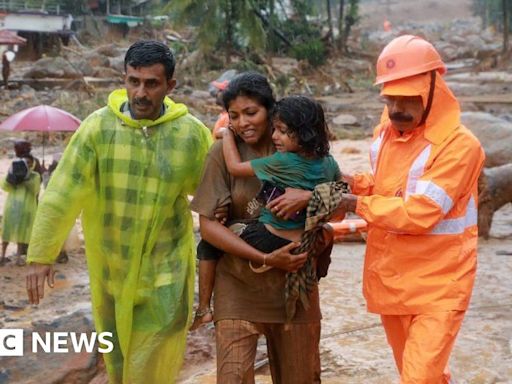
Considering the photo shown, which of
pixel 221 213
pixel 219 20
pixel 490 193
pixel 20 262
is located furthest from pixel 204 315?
pixel 219 20

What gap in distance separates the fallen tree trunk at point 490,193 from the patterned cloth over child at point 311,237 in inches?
220

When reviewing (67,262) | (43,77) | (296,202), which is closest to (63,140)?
(67,262)

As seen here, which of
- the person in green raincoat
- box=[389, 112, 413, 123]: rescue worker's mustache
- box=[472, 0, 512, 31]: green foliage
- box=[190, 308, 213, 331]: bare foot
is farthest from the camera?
box=[472, 0, 512, 31]: green foliage

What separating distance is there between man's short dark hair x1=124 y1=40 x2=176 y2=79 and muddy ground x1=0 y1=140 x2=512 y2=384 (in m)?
2.02

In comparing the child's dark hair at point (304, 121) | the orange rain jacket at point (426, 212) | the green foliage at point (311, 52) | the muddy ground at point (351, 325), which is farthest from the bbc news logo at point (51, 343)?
the green foliage at point (311, 52)

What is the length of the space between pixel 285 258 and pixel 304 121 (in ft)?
1.60

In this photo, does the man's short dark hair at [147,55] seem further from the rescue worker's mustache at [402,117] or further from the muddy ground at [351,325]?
the muddy ground at [351,325]

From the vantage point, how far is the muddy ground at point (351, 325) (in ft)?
15.7

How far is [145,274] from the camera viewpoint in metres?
3.66

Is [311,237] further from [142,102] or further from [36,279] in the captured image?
[36,279]

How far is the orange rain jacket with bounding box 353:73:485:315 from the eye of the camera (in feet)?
10.4

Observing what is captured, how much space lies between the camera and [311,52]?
30.2m

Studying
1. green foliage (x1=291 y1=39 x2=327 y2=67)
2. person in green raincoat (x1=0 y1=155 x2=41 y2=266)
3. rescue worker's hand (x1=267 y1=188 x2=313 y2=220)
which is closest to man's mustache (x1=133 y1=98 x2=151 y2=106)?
rescue worker's hand (x1=267 y1=188 x2=313 y2=220)

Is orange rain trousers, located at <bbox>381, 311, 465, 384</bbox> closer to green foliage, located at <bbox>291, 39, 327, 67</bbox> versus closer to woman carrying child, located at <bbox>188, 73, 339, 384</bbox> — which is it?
woman carrying child, located at <bbox>188, 73, 339, 384</bbox>
